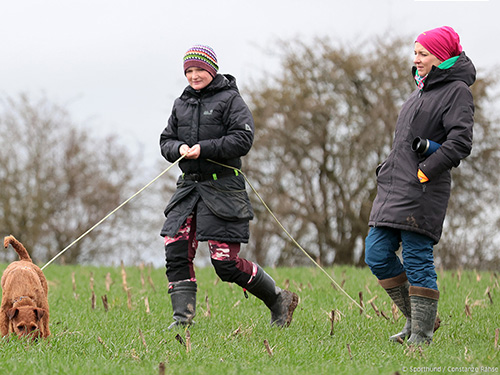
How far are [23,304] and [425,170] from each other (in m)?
2.99

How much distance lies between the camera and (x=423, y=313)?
480 centimetres

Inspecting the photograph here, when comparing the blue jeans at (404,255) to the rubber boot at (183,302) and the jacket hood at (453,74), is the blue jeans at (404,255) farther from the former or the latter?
the rubber boot at (183,302)

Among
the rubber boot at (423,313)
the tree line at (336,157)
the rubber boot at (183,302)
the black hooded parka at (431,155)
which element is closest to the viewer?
the black hooded parka at (431,155)

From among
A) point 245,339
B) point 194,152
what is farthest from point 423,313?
point 194,152

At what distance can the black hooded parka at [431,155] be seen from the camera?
4.64m

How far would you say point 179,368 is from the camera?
152 inches

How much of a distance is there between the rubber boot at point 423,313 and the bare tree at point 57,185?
21506 mm

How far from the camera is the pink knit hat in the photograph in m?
4.83

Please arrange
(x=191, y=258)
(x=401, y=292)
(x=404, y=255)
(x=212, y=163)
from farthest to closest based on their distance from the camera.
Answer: (x=191, y=258)
(x=212, y=163)
(x=401, y=292)
(x=404, y=255)

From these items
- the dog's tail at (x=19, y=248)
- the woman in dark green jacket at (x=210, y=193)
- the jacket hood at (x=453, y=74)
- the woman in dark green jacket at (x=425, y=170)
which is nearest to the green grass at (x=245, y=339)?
the woman in dark green jacket at (x=210, y=193)

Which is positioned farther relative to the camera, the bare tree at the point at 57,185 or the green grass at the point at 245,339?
the bare tree at the point at 57,185

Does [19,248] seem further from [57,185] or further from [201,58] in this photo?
[57,185]

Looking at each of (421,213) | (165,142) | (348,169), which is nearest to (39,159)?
(348,169)

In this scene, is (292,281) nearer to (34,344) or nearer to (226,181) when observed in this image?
(226,181)
